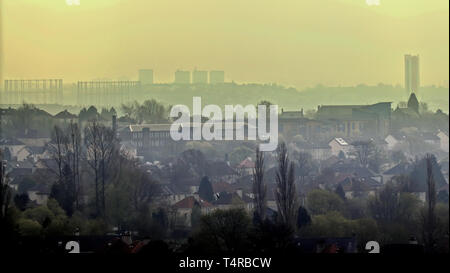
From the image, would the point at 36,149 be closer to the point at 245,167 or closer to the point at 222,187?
the point at 245,167

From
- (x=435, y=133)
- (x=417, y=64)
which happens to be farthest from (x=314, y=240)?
(x=435, y=133)

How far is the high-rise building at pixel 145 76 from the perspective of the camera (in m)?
19.0

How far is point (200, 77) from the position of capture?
20016 mm

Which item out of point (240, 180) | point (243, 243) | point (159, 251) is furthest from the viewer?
point (240, 180)

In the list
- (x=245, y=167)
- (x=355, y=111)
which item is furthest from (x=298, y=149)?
(x=245, y=167)

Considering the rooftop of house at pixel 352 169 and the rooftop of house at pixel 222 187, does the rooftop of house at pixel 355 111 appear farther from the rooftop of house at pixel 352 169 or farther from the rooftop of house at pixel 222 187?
the rooftop of house at pixel 222 187

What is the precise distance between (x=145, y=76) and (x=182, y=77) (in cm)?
52

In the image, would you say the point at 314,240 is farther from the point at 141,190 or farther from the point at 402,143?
the point at 402,143

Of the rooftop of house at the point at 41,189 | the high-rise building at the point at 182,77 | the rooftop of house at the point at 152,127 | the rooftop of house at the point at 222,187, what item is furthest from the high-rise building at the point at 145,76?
the rooftop of house at the point at 152,127

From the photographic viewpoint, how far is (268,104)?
74.9 feet

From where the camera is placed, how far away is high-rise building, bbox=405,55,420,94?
1792 cm
